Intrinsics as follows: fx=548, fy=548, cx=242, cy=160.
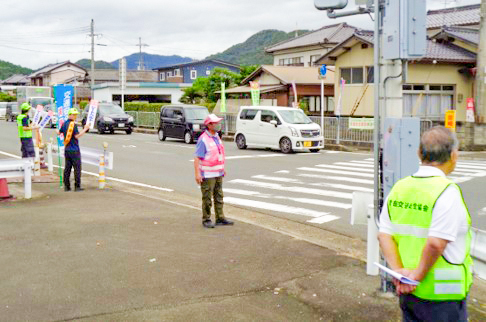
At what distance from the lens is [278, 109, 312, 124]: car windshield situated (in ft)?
70.1

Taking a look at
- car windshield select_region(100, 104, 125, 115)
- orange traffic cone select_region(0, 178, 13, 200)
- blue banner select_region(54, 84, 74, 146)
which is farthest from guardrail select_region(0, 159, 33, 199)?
car windshield select_region(100, 104, 125, 115)

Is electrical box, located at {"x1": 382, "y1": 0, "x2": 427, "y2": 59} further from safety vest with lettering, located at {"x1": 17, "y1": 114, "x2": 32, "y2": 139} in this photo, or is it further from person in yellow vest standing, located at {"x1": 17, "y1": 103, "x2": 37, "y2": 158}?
safety vest with lettering, located at {"x1": 17, "y1": 114, "x2": 32, "y2": 139}

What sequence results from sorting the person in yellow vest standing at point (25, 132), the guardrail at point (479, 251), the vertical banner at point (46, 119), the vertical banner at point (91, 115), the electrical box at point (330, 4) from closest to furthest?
1. the guardrail at point (479, 251)
2. the electrical box at point (330, 4)
3. the vertical banner at point (91, 115)
4. the vertical banner at point (46, 119)
5. the person in yellow vest standing at point (25, 132)

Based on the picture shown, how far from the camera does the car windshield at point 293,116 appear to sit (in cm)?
2136

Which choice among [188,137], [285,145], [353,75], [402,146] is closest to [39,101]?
[188,137]

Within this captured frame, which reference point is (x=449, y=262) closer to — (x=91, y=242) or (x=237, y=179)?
(x=91, y=242)

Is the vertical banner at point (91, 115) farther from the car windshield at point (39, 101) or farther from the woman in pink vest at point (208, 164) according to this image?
the car windshield at point (39, 101)

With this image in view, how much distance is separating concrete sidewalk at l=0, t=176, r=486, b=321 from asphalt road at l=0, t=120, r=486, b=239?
117 cm

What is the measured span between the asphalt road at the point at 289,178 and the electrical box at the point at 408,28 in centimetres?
399

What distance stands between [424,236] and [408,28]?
2.41 m

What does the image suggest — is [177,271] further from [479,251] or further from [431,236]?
[431,236]

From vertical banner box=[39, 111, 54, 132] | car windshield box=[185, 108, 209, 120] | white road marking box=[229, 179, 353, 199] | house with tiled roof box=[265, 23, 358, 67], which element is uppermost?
house with tiled roof box=[265, 23, 358, 67]

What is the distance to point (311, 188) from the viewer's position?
40.7ft

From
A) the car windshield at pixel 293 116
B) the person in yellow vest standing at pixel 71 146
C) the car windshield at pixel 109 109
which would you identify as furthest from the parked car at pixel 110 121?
the person in yellow vest standing at pixel 71 146
